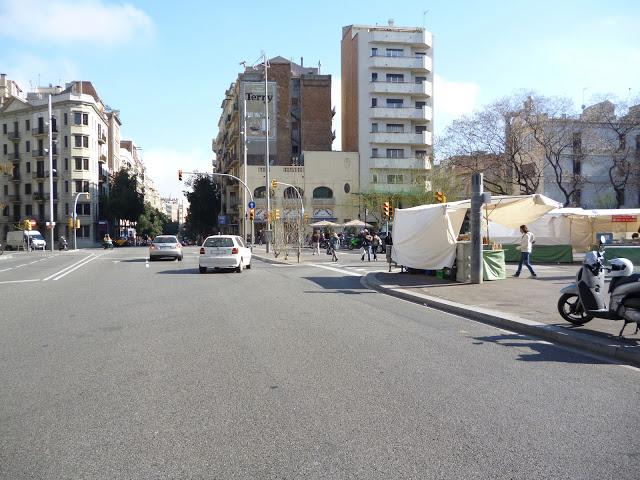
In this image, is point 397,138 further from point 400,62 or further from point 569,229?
point 569,229

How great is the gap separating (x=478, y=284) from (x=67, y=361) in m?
11.7

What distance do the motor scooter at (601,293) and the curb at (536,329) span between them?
420 millimetres

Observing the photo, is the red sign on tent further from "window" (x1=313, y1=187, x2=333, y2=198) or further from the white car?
"window" (x1=313, y1=187, x2=333, y2=198)

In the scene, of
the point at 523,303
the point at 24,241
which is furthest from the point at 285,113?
the point at 523,303

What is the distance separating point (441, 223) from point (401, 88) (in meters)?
49.6

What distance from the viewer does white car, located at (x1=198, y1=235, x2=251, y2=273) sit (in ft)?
74.5

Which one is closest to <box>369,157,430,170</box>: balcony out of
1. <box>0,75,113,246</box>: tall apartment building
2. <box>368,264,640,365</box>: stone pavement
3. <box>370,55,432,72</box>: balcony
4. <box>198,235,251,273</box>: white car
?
<box>370,55,432,72</box>: balcony

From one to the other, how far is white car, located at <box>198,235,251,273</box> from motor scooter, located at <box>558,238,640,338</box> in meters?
15.1

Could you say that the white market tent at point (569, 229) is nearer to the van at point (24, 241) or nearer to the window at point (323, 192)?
the window at point (323, 192)

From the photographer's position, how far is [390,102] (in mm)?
65000

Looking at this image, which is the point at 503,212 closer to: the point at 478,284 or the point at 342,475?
the point at 478,284

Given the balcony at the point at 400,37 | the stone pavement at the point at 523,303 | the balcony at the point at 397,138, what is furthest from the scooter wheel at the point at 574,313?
the balcony at the point at 400,37

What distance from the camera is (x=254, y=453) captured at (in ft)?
13.7

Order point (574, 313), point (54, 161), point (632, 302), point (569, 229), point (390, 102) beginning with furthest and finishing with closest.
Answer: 1. point (54, 161)
2. point (390, 102)
3. point (569, 229)
4. point (574, 313)
5. point (632, 302)
